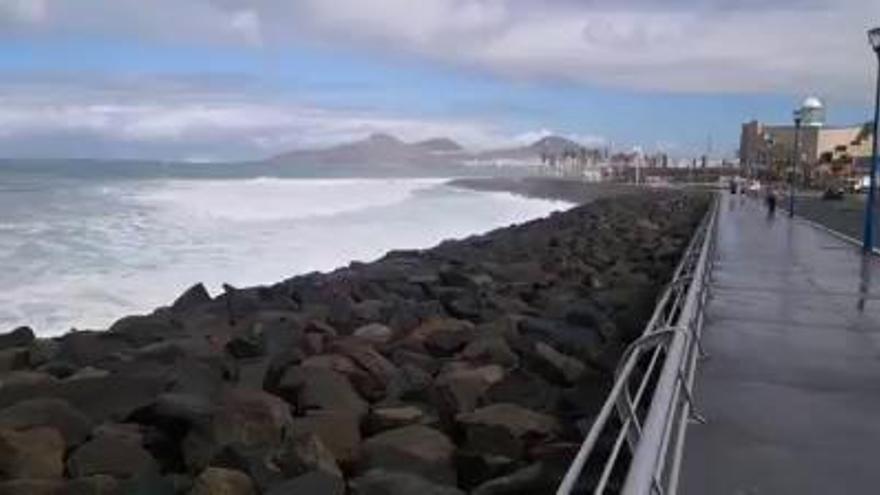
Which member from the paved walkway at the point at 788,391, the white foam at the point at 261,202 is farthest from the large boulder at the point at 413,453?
the white foam at the point at 261,202

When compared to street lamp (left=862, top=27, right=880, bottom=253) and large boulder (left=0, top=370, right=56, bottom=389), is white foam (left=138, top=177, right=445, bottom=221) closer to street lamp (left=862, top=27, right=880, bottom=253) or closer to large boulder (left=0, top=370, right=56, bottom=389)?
street lamp (left=862, top=27, right=880, bottom=253)

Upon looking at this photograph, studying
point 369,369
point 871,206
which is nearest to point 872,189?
point 871,206

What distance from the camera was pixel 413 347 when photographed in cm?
976

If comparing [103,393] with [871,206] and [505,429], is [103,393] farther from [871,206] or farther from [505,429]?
[871,206]

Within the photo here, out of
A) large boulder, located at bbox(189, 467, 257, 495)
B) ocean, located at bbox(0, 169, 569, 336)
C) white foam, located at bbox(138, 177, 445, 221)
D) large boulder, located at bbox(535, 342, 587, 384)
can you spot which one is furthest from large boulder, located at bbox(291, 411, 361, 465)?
white foam, located at bbox(138, 177, 445, 221)

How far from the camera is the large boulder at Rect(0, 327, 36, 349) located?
997cm

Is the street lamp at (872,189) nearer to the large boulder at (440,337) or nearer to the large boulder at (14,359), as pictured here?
the large boulder at (440,337)

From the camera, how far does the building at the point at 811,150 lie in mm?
101875

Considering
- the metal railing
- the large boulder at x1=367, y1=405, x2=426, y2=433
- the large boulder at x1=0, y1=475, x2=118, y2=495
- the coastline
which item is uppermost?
the metal railing

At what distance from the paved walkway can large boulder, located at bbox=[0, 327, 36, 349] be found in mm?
5259

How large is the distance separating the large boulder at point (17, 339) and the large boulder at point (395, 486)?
4.90 meters

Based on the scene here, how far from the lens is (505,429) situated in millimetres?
Result: 6836

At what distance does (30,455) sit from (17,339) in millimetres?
4295

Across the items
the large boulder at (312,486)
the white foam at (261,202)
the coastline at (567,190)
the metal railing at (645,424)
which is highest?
the metal railing at (645,424)
